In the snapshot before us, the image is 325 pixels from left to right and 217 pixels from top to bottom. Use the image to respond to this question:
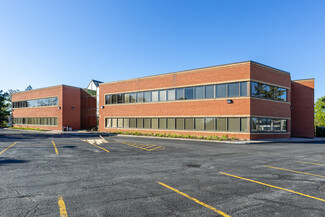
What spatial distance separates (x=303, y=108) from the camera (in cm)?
3106

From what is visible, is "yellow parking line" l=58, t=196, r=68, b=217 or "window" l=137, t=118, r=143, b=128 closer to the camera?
"yellow parking line" l=58, t=196, r=68, b=217

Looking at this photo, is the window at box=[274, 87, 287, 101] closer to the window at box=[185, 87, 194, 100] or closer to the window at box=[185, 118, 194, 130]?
the window at box=[185, 87, 194, 100]

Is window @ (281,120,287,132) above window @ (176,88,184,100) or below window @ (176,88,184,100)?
below

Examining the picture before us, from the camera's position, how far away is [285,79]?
2750 cm

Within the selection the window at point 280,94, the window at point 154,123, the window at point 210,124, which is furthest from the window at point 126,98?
the window at point 280,94

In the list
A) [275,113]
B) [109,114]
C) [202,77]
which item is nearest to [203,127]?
[202,77]

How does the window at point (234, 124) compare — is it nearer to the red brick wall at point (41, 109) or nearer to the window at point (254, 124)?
the window at point (254, 124)

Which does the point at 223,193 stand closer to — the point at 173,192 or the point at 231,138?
the point at 173,192

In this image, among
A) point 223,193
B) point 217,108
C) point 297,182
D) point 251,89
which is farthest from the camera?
point 217,108

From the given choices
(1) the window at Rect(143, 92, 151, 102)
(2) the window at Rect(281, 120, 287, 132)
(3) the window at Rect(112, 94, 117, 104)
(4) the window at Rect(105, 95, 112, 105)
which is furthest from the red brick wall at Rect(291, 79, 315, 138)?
(4) the window at Rect(105, 95, 112, 105)

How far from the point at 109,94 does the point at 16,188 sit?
31.3m

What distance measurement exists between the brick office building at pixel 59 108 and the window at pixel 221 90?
2747cm

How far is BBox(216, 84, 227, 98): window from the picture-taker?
81.7 ft

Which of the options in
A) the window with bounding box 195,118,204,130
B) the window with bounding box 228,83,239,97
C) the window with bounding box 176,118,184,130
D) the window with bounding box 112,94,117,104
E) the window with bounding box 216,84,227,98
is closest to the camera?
the window with bounding box 228,83,239,97
